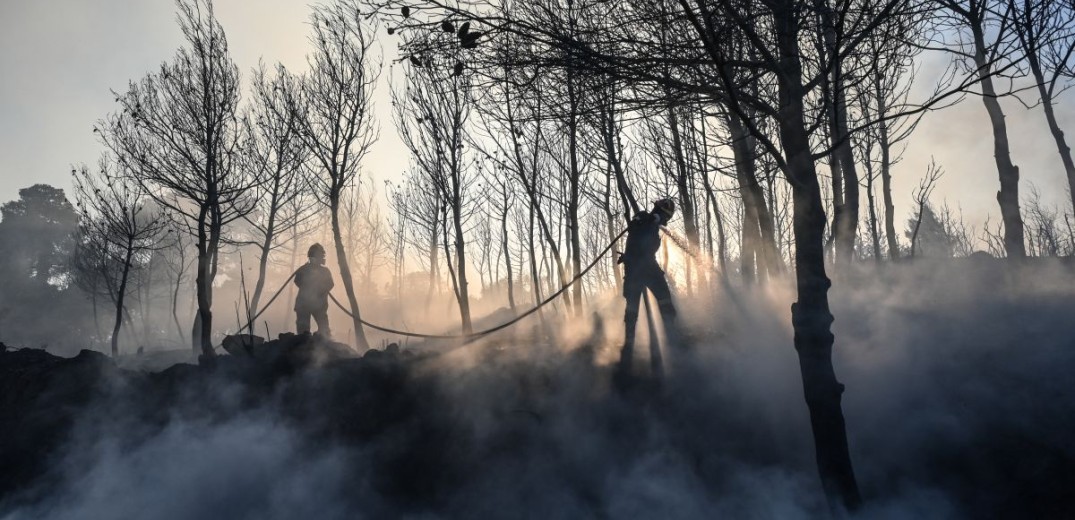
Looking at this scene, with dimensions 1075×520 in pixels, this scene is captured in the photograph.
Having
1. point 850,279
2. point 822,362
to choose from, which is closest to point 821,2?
point 822,362

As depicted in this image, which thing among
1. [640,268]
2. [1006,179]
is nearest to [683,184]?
[640,268]

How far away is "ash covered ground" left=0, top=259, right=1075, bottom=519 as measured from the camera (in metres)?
4.72

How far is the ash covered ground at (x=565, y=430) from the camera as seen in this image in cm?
472

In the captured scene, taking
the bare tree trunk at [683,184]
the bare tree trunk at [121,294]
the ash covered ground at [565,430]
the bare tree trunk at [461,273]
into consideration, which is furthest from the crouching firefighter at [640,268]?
the bare tree trunk at [121,294]

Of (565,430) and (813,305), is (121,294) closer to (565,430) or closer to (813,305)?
(565,430)

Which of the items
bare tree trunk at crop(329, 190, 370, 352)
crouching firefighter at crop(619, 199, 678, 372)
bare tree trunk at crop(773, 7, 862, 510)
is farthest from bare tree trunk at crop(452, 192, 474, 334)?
bare tree trunk at crop(773, 7, 862, 510)

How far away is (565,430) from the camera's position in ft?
19.0

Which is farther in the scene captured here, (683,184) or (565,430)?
(683,184)

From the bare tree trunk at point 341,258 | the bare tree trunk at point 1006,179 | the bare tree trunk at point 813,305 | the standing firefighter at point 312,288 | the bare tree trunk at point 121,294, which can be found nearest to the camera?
the bare tree trunk at point 813,305

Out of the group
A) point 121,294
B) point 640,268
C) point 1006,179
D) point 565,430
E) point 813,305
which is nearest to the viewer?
point 813,305

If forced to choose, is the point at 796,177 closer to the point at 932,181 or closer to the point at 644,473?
the point at 644,473

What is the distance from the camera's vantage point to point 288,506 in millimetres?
4965

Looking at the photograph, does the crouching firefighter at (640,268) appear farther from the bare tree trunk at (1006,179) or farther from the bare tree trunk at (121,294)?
the bare tree trunk at (121,294)

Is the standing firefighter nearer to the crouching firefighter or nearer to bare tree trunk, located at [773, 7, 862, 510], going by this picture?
the crouching firefighter
